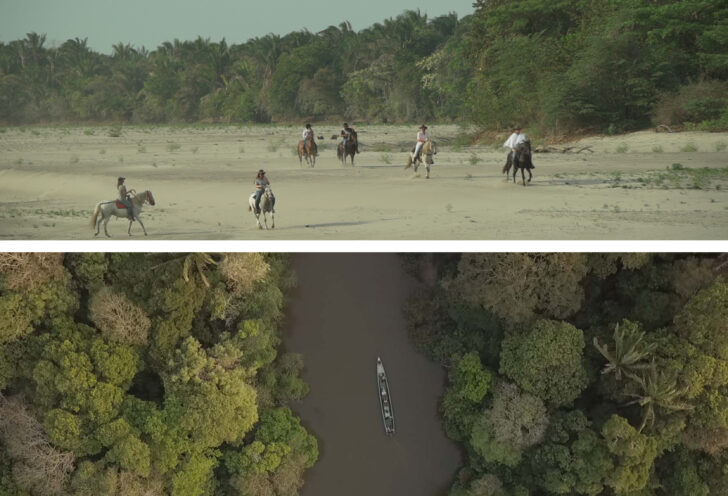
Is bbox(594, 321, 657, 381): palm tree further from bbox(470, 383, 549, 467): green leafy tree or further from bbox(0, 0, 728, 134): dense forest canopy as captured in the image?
bbox(0, 0, 728, 134): dense forest canopy

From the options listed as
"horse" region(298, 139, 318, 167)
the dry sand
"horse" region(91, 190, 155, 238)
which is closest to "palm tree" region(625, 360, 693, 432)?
the dry sand

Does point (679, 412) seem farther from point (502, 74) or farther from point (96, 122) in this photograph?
point (96, 122)

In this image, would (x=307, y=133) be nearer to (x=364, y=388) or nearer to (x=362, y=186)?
(x=362, y=186)

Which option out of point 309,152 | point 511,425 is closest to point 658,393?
point 511,425

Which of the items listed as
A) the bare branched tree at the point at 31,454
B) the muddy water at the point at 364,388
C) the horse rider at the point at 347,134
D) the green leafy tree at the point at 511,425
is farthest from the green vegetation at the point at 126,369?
the horse rider at the point at 347,134

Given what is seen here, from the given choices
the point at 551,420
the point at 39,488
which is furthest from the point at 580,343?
the point at 39,488
